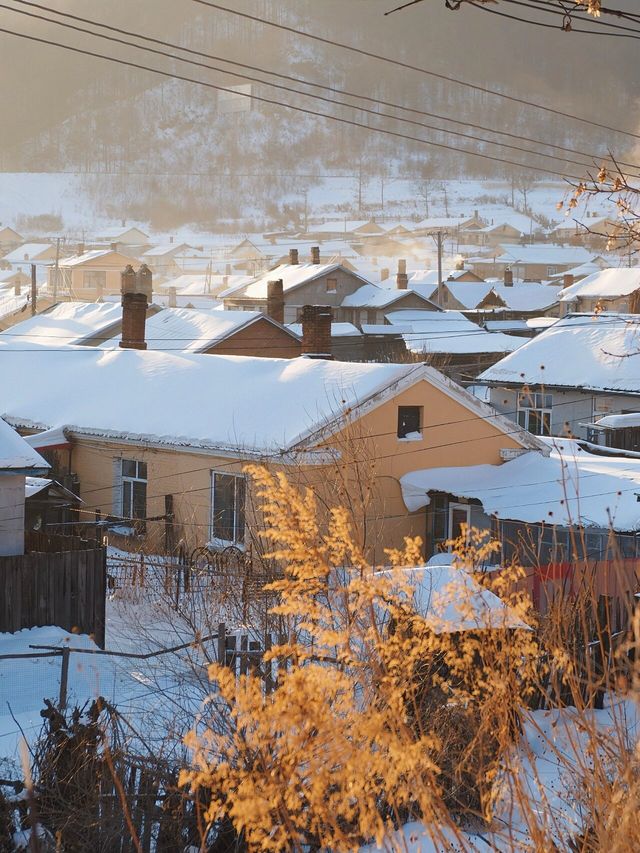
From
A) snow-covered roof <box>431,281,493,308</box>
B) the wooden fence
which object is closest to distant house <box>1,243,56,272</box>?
snow-covered roof <box>431,281,493,308</box>

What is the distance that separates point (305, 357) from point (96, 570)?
10.9 metres

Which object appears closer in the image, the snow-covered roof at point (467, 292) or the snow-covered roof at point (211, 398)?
the snow-covered roof at point (211, 398)

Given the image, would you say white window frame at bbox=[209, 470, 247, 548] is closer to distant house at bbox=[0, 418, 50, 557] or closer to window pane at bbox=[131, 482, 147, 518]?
window pane at bbox=[131, 482, 147, 518]

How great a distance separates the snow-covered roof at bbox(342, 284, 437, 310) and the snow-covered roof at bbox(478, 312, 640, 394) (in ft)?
83.7

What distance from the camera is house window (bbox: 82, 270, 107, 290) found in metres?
83.1

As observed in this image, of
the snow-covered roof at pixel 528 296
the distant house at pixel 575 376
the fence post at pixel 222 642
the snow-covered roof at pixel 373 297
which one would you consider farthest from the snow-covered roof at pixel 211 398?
the snow-covered roof at pixel 528 296

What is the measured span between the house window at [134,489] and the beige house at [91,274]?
197 feet

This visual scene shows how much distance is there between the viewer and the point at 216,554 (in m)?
17.6

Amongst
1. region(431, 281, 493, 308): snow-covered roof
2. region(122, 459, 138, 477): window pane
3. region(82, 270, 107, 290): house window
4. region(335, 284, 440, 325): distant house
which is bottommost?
region(122, 459, 138, 477): window pane

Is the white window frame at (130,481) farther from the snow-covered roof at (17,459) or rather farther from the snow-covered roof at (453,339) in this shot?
the snow-covered roof at (453,339)

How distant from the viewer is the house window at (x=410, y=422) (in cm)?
2105

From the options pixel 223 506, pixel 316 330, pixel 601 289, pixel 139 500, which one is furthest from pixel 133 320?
pixel 601 289

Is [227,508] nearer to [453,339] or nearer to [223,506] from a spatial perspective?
[223,506]

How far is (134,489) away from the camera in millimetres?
21766
